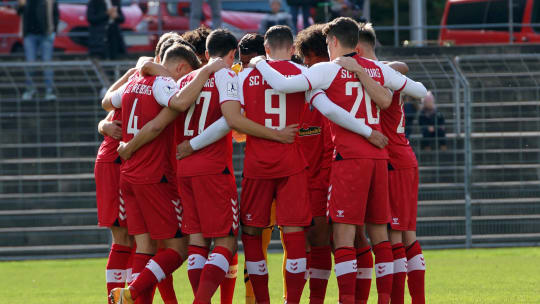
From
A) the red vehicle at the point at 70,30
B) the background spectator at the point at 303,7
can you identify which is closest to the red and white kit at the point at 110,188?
the background spectator at the point at 303,7

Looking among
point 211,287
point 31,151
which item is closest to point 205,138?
point 211,287

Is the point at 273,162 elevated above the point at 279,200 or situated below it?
above

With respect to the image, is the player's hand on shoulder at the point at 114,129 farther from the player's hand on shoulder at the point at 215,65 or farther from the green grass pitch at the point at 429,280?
the green grass pitch at the point at 429,280

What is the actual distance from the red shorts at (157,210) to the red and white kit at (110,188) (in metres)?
0.42

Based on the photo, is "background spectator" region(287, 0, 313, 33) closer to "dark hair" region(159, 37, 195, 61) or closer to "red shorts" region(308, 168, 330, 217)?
"dark hair" region(159, 37, 195, 61)

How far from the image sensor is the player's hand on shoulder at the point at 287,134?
7.74 meters

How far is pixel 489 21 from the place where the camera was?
71.5 ft

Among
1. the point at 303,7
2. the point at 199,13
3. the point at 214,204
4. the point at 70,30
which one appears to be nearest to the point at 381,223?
the point at 214,204

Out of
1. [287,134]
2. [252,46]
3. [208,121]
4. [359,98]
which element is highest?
[252,46]

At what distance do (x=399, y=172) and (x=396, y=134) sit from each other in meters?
0.33

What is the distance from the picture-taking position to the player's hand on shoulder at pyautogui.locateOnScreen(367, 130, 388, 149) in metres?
7.76

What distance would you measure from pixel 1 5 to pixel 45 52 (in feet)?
11.0

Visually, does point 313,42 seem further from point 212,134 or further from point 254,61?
point 212,134

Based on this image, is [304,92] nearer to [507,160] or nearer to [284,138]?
[284,138]
